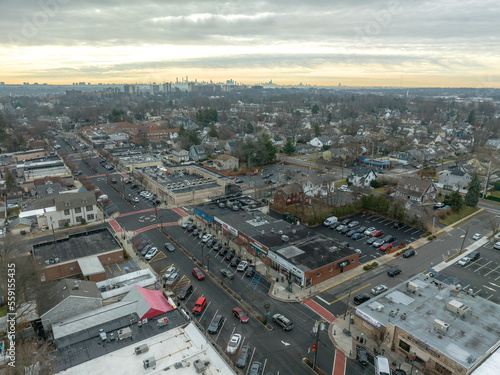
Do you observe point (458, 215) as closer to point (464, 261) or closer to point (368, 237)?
point (464, 261)

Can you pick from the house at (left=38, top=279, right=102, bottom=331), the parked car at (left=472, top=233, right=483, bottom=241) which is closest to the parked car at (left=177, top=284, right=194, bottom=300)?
the house at (left=38, top=279, right=102, bottom=331)

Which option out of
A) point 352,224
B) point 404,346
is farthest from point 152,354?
point 352,224

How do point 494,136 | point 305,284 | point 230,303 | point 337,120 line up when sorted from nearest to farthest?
point 230,303
point 305,284
point 494,136
point 337,120

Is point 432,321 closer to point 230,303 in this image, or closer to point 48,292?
point 230,303

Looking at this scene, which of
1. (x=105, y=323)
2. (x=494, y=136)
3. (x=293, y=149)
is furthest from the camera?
(x=494, y=136)

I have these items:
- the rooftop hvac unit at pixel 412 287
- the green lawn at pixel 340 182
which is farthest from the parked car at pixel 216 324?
the green lawn at pixel 340 182

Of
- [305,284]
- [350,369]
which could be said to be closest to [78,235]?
[305,284]
